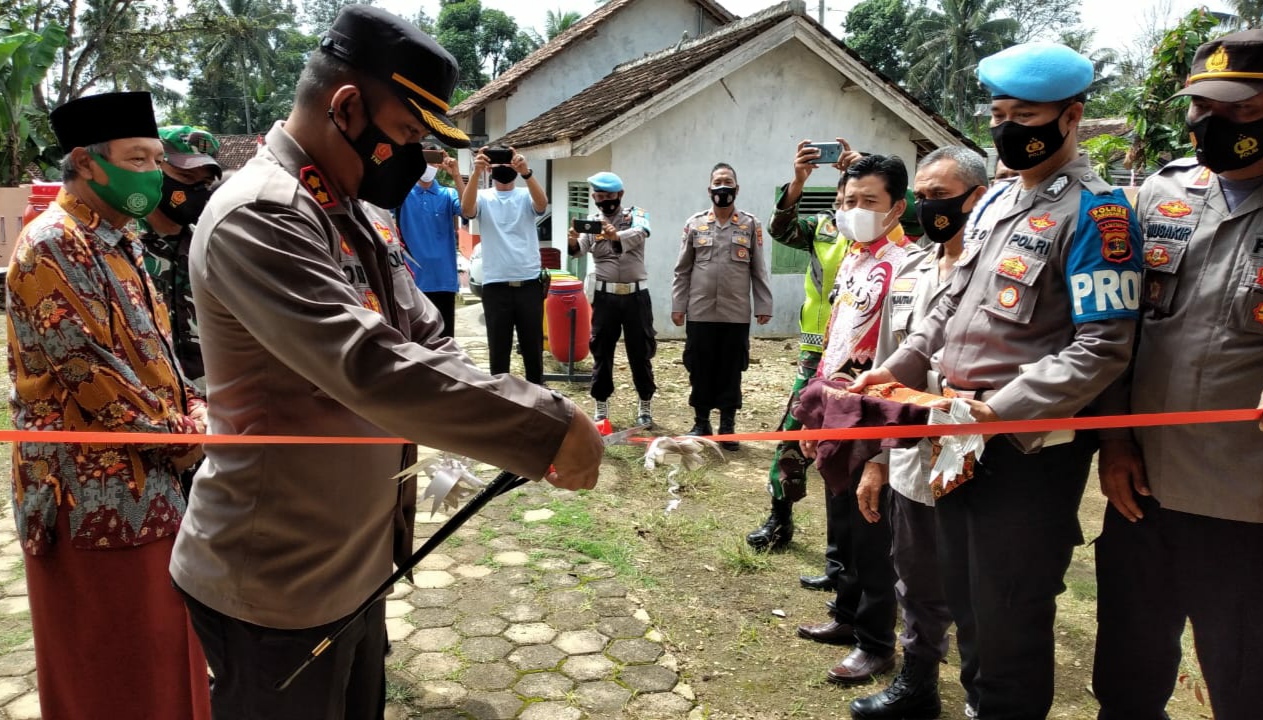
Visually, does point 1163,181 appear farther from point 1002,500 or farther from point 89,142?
point 89,142

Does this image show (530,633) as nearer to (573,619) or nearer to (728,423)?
(573,619)

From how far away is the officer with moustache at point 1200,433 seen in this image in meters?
2.32

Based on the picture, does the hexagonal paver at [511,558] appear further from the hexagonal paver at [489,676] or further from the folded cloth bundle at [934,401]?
the folded cloth bundle at [934,401]

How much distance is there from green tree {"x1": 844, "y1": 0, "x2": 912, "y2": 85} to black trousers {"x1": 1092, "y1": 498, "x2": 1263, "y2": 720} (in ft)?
149

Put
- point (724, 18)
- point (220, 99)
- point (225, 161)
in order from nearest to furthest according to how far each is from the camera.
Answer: point (724, 18)
point (225, 161)
point (220, 99)

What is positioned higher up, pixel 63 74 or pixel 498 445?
pixel 63 74

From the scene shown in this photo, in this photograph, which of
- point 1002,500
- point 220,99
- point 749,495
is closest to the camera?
point 1002,500

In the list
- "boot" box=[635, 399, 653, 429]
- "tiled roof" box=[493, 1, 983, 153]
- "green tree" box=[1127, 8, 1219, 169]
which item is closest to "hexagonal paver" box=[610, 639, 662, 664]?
"boot" box=[635, 399, 653, 429]

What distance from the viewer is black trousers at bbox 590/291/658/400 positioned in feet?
25.3

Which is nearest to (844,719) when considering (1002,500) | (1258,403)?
(1002,500)

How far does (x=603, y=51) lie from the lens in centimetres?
2062

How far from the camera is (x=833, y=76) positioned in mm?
12852

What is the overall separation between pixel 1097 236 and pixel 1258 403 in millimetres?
583

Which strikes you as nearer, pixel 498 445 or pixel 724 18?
pixel 498 445
